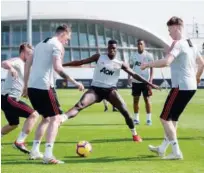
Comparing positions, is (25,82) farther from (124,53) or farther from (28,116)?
(124,53)

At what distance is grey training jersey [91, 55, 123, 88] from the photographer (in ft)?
37.8

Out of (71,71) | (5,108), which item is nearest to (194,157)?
(5,108)

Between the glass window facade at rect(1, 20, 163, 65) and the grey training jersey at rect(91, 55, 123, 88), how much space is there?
226 feet

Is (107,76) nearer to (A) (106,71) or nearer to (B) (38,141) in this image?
(A) (106,71)

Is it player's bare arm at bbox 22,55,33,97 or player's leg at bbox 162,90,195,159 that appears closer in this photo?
player's bare arm at bbox 22,55,33,97

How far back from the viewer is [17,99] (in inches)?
404

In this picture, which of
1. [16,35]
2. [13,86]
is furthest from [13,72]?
[16,35]

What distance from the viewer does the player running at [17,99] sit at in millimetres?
9984

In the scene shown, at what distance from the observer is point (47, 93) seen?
8.89 m

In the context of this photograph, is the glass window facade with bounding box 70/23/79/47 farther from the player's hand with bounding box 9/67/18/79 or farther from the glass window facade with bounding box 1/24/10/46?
the player's hand with bounding box 9/67/18/79

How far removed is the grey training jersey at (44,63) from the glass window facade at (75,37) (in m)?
71.6

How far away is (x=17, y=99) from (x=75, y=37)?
76.0m

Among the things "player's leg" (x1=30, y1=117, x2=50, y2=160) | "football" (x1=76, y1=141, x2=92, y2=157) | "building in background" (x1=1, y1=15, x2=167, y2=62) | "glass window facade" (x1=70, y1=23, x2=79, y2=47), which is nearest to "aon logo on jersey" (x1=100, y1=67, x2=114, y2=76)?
"football" (x1=76, y1=141, x2=92, y2=157)

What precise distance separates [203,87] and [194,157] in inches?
1703
